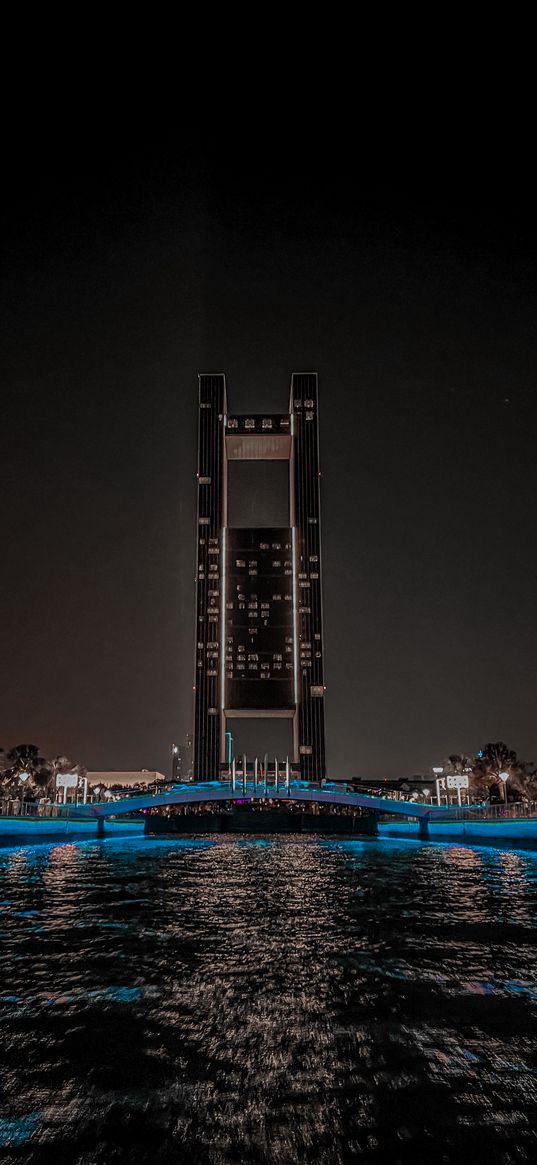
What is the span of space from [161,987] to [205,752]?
187 m

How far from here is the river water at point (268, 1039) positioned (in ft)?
11.9

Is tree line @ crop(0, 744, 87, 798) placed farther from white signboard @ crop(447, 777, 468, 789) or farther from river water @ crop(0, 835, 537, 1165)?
river water @ crop(0, 835, 537, 1165)

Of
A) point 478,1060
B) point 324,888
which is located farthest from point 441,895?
point 478,1060

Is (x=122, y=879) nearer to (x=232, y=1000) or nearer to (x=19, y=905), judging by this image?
(x=19, y=905)

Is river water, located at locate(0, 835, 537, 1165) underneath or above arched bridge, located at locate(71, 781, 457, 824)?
above

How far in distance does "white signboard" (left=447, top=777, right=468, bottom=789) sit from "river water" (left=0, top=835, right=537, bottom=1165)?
92266mm

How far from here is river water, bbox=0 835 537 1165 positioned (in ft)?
11.9

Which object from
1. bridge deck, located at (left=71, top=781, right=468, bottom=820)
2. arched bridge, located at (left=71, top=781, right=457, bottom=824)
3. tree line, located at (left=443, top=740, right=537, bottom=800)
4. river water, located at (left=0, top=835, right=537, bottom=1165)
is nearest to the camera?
river water, located at (left=0, top=835, right=537, bottom=1165)

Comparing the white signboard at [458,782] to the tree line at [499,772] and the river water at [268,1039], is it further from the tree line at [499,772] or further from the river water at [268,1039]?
the river water at [268,1039]

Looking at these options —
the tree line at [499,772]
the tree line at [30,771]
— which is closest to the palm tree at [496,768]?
the tree line at [499,772]

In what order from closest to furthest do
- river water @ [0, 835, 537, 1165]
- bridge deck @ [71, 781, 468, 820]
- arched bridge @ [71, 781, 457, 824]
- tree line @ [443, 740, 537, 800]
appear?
1. river water @ [0, 835, 537, 1165]
2. arched bridge @ [71, 781, 457, 824]
3. bridge deck @ [71, 781, 468, 820]
4. tree line @ [443, 740, 537, 800]

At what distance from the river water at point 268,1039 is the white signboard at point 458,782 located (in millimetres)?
92266

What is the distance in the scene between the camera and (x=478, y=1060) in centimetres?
495

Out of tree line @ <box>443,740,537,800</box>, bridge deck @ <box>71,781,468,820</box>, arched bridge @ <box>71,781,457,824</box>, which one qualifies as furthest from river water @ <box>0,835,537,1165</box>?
tree line @ <box>443,740,537,800</box>
